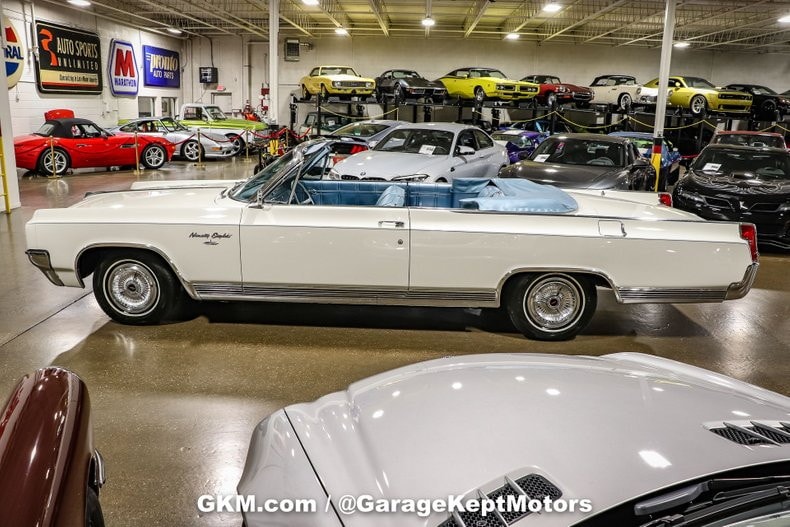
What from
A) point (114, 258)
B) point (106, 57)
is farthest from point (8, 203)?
point (106, 57)

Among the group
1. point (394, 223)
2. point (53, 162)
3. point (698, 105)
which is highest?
point (698, 105)

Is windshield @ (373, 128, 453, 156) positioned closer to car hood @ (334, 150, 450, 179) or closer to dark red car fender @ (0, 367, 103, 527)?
car hood @ (334, 150, 450, 179)

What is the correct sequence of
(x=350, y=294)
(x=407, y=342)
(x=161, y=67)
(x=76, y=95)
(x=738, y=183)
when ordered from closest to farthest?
1. (x=350, y=294)
2. (x=407, y=342)
3. (x=738, y=183)
4. (x=76, y=95)
5. (x=161, y=67)

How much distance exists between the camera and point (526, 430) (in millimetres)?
1851

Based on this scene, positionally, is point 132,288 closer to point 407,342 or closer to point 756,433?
point 407,342

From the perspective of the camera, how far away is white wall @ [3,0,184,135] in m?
18.3

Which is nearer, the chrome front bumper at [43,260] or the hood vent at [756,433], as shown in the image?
the hood vent at [756,433]

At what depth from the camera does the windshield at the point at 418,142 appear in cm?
999

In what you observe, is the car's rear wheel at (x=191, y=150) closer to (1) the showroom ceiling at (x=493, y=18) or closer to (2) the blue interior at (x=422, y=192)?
(1) the showroom ceiling at (x=493, y=18)

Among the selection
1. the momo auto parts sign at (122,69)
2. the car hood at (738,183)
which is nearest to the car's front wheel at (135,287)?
the car hood at (738,183)

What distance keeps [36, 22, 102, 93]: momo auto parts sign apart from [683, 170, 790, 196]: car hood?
18.5 meters

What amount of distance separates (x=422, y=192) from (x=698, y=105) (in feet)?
53.5

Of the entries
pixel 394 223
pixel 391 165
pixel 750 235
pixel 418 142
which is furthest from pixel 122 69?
pixel 750 235

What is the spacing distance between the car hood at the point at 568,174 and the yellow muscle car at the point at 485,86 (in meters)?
10.8
